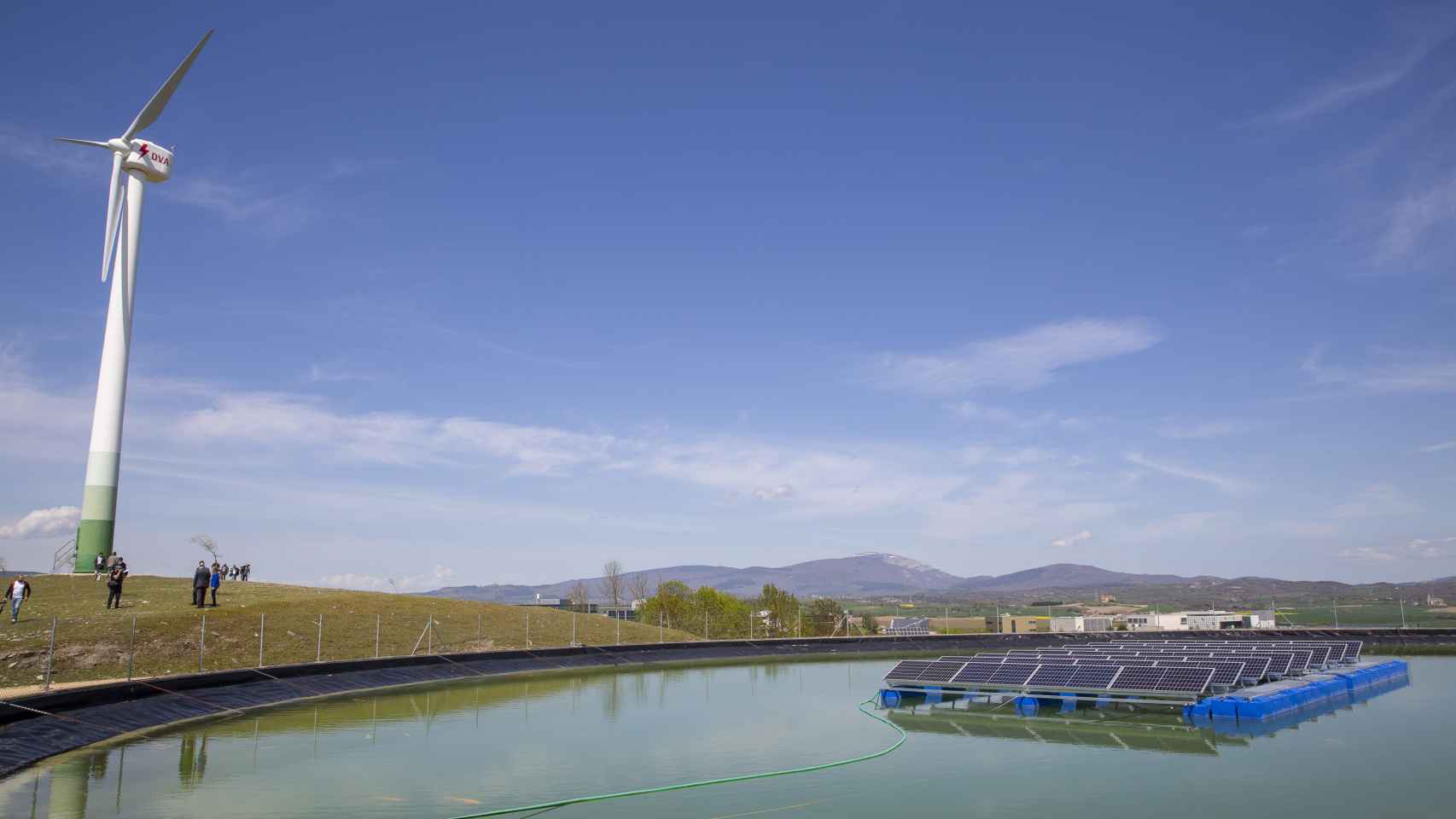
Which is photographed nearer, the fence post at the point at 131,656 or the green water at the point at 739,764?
the green water at the point at 739,764

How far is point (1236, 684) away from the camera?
2389cm

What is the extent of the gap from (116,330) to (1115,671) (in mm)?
42475

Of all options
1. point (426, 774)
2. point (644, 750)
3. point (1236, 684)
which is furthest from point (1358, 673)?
point (426, 774)

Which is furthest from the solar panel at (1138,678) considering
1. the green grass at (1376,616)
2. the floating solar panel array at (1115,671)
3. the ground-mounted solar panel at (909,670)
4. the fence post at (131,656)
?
the green grass at (1376,616)

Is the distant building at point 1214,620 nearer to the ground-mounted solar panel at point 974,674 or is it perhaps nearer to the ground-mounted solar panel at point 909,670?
the ground-mounted solar panel at point 974,674

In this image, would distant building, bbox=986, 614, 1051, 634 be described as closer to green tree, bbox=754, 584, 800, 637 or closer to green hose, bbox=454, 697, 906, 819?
green tree, bbox=754, 584, 800, 637

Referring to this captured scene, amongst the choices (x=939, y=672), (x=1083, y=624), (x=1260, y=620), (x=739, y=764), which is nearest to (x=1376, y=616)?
(x=1260, y=620)

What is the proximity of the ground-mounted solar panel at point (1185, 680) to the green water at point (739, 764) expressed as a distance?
86 centimetres

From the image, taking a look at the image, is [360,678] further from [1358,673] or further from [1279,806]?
[1358,673]

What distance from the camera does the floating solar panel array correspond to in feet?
72.9

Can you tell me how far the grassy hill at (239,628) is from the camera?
94.1ft

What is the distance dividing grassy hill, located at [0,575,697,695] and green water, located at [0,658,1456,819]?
7.82 m

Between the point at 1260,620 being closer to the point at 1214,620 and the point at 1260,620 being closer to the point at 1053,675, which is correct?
the point at 1214,620

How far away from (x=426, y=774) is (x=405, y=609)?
30.5m
